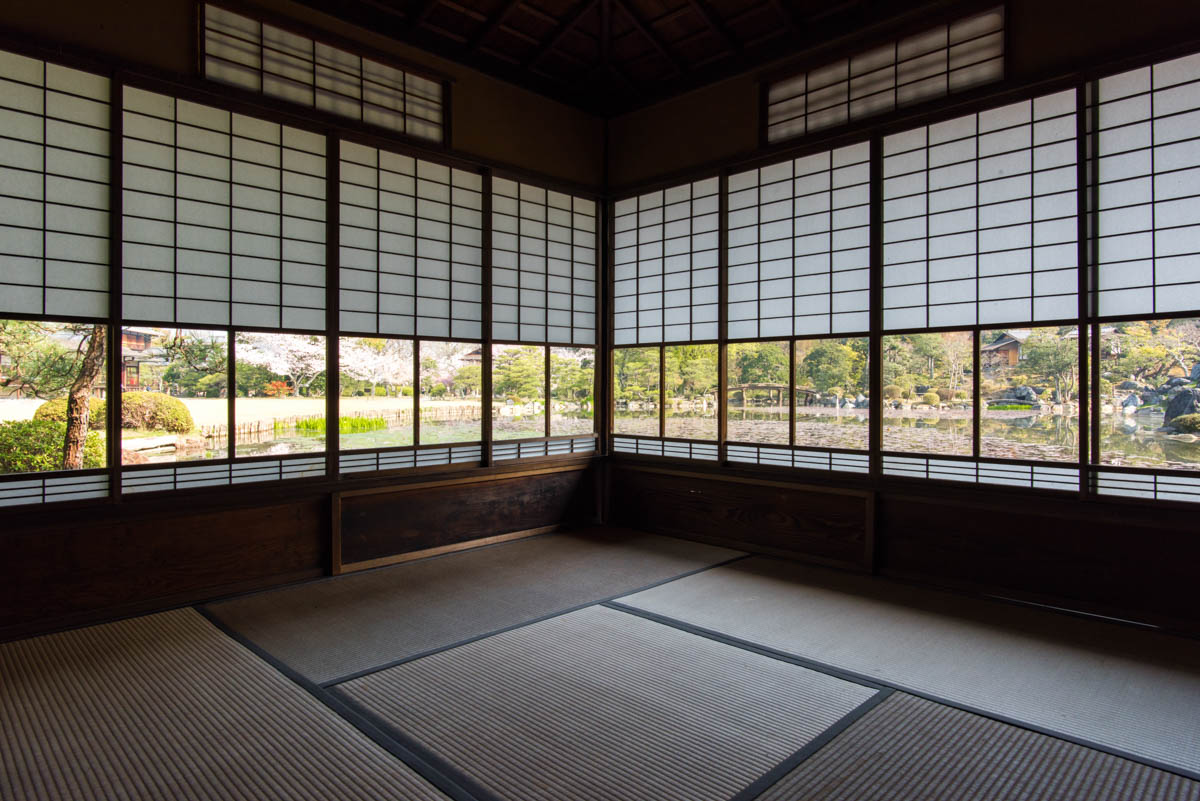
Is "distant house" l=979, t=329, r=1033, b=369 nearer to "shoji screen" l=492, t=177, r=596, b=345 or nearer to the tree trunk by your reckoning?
"shoji screen" l=492, t=177, r=596, b=345

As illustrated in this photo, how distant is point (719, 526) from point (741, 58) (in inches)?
148

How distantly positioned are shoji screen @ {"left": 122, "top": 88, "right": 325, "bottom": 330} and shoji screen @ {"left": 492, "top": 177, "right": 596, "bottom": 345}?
1.51 metres

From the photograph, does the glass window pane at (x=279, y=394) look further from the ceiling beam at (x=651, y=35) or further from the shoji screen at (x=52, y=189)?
the ceiling beam at (x=651, y=35)

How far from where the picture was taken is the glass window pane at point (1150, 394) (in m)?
3.54

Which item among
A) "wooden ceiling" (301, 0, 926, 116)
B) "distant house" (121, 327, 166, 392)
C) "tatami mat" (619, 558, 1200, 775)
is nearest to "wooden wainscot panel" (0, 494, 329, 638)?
"distant house" (121, 327, 166, 392)

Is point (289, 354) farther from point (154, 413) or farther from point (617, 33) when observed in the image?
point (617, 33)

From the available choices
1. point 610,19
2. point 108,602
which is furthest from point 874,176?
point 108,602

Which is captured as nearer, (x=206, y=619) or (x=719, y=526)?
(x=206, y=619)

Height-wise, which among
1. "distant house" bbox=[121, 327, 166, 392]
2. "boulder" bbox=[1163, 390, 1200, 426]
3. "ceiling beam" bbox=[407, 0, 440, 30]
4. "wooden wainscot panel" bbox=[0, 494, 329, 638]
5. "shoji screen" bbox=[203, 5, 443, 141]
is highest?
Result: "ceiling beam" bbox=[407, 0, 440, 30]

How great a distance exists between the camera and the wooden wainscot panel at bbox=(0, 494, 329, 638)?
348cm

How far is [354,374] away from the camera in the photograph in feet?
15.4

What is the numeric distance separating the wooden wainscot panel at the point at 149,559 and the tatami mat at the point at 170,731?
27 cm

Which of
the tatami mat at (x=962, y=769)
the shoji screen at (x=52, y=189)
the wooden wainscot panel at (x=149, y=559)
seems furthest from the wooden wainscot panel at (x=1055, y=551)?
the shoji screen at (x=52, y=189)

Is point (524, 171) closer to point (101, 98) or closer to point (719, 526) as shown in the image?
point (101, 98)
